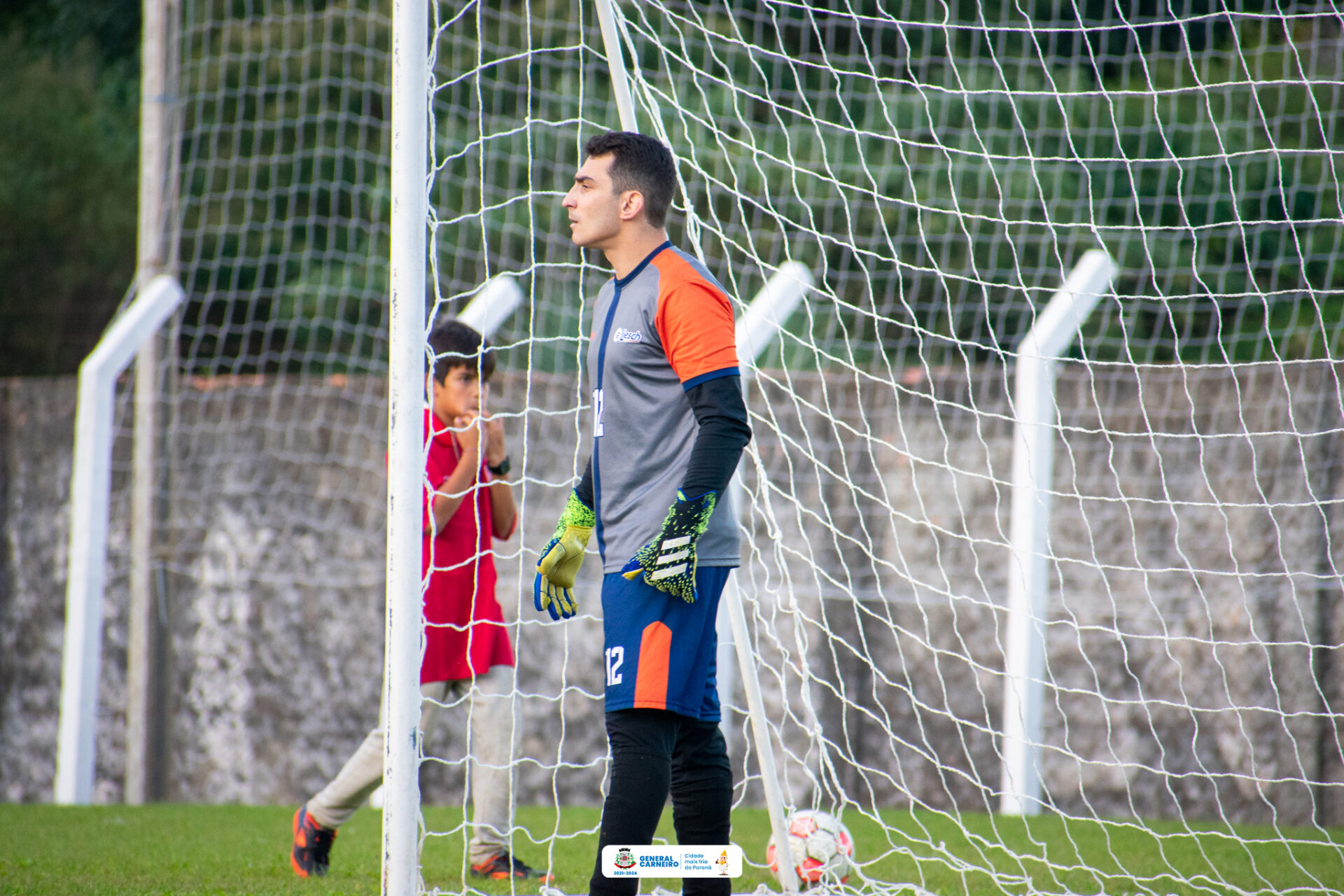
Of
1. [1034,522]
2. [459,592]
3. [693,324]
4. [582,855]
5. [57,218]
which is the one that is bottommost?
[582,855]

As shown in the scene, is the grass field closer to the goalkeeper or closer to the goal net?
the goal net

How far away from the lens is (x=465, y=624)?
391 cm

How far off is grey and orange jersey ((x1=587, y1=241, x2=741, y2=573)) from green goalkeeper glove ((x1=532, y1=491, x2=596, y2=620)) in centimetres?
16

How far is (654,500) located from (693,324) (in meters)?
0.37

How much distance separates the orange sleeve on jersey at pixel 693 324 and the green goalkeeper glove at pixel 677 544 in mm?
251

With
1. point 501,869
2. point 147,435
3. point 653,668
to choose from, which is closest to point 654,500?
point 653,668

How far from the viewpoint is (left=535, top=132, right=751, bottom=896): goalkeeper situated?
2377mm

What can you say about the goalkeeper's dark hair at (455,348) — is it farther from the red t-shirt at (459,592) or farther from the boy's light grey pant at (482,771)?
the boy's light grey pant at (482,771)

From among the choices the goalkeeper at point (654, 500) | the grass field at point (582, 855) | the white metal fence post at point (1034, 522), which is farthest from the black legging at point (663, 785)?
the white metal fence post at point (1034, 522)

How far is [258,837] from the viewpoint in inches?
178

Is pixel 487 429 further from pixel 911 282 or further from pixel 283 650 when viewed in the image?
pixel 911 282

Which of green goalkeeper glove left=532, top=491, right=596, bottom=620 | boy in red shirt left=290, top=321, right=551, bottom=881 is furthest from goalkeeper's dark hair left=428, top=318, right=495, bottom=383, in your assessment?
green goalkeeper glove left=532, top=491, right=596, bottom=620

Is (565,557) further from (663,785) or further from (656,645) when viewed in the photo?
(663,785)

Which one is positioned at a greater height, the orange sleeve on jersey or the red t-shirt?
the orange sleeve on jersey
